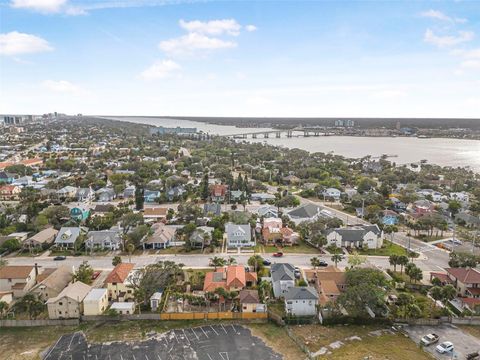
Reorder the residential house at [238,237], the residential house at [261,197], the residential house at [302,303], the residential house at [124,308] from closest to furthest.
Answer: the residential house at [124,308]
the residential house at [302,303]
the residential house at [238,237]
the residential house at [261,197]

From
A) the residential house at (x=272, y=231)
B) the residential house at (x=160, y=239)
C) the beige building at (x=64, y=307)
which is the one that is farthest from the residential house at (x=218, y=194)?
the beige building at (x=64, y=307)

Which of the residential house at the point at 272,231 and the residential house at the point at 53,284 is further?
the residential house at the point at 272,231

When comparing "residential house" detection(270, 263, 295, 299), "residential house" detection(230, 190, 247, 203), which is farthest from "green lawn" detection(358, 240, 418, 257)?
"residential house" detection(230, 190, 247, 203)

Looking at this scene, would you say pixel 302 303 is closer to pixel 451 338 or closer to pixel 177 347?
pixel 177 347

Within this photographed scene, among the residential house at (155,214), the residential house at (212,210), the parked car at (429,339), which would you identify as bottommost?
the parked car at (429,339)

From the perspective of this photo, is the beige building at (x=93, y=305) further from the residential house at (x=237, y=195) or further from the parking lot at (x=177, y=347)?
the residential house at (x=237, y=195)

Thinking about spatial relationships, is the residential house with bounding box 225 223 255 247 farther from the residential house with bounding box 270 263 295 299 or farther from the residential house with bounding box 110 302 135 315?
the residential house with bounding box 110 302 135 315
